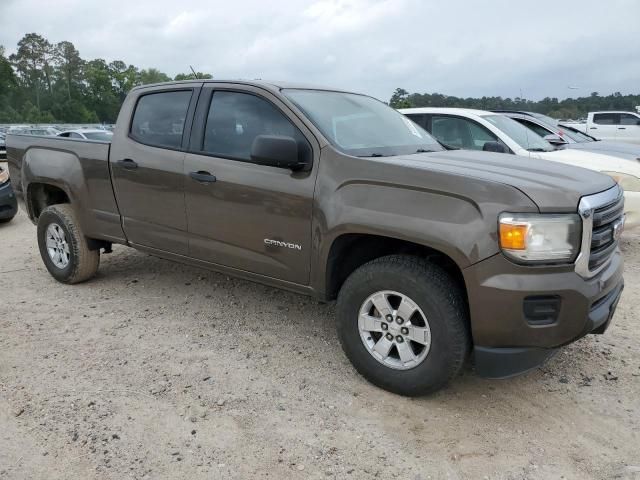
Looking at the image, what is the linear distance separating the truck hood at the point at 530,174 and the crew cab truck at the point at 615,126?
56.7 ft

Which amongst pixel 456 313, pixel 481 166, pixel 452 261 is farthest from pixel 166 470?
pixel 481 166

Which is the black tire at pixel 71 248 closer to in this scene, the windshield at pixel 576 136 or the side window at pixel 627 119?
the windshield at pixel 576 136

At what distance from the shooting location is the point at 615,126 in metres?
18.8

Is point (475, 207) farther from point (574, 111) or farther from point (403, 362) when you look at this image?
point (574, 111)

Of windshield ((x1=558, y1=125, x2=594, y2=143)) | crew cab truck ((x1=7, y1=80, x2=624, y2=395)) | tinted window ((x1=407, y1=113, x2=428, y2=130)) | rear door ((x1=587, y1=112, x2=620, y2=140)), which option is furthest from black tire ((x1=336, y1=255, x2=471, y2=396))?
rear door ((x1=587, y1=112, x2=620, y2=140))

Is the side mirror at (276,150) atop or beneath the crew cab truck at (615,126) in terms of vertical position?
atop

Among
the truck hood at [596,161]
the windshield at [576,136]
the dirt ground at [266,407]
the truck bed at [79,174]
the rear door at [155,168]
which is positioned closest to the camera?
the dirt ground at [266,407]

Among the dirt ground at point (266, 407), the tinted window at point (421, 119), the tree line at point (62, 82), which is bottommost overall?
the dirt ground at point (266, 407)

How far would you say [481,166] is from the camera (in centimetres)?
315

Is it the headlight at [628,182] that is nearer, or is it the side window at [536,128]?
the headlight at [628,182]

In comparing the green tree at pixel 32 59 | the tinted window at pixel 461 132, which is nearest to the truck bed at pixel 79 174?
the tinted window at pixel 461 132

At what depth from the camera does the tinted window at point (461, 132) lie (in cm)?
700

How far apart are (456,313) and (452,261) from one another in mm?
325

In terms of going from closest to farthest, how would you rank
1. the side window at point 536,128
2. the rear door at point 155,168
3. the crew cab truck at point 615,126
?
the rear door at point 155,168, the side window at point 536,128, the crew cab truck at point 615,126
